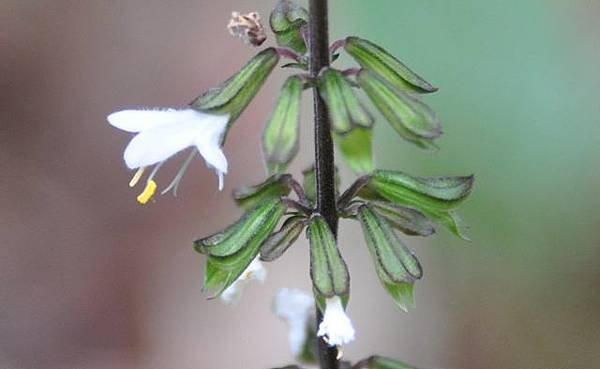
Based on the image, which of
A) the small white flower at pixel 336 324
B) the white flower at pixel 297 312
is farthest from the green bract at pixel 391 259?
the white flower at pixel 297 312

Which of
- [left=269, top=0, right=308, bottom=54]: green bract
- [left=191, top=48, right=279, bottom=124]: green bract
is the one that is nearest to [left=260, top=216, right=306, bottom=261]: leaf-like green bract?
[left=191, top=48, right=279, bottom=124]: green bract

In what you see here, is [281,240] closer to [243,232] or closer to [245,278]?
[243,232]

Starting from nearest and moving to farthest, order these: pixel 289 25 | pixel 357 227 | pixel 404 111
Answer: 1. pixel 404 111
2. pixel 289 25
3. pixel 357 227

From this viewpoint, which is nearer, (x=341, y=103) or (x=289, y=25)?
(x=341, y=103)

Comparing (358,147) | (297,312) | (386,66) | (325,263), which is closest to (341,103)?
(358,147)

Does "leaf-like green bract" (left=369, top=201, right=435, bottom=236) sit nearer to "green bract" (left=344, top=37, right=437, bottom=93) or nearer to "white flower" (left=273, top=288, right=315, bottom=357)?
"green bract" (left=344, top=37, right=437, bottom=93)

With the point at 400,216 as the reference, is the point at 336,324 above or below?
below

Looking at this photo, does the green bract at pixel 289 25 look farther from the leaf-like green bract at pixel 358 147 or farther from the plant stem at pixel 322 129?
the leaf-like green bract at pixel 358 147
